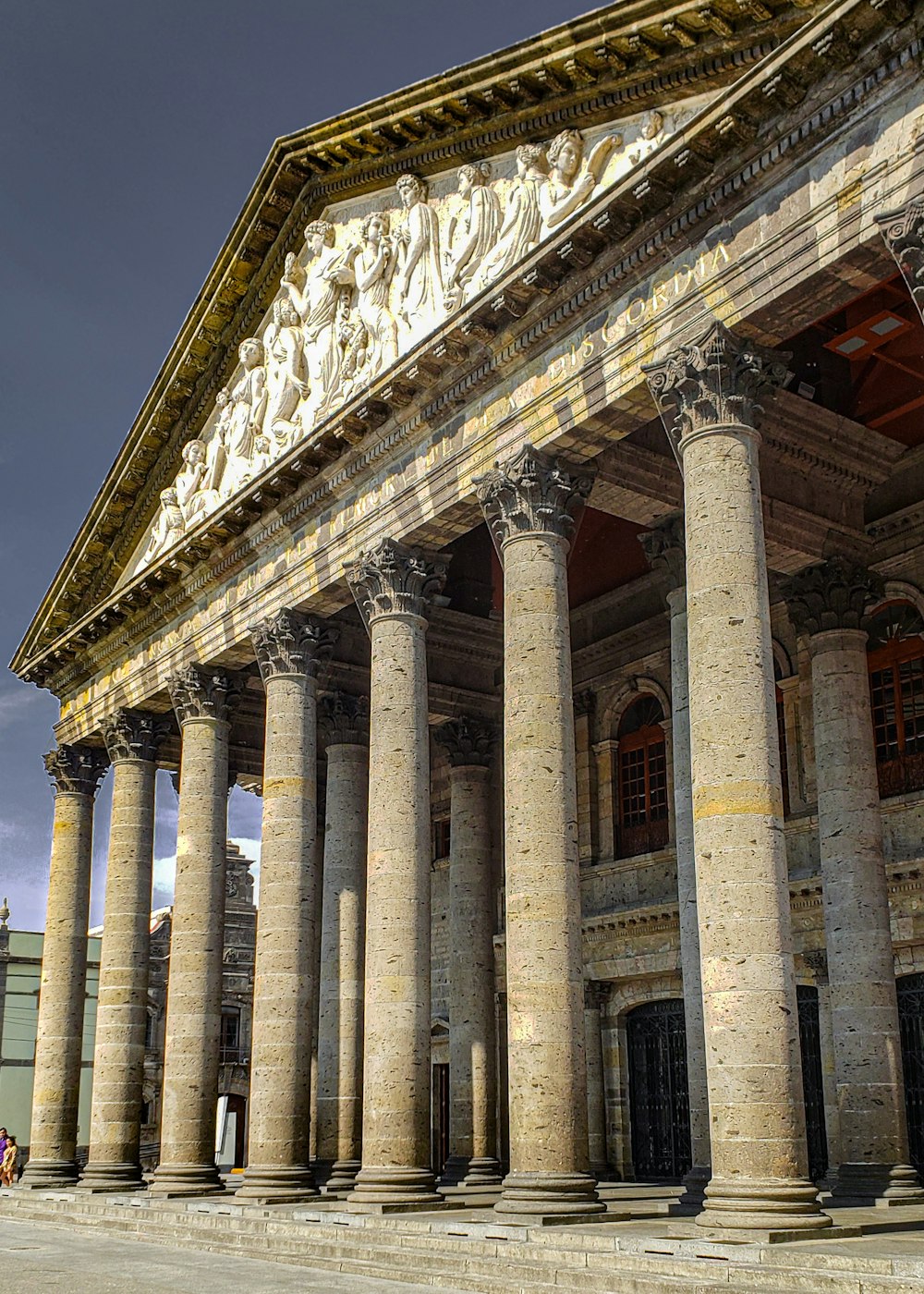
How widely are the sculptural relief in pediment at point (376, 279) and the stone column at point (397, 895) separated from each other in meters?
3.18

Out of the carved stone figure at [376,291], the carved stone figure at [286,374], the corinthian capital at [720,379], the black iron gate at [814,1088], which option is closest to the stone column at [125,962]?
the carved stone figure at [286,374]

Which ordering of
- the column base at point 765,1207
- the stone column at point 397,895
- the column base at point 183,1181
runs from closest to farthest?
the column base at point 765,1207
the stone column at point 397,895
the column base at point 183,1181

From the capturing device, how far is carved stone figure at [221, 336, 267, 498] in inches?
943

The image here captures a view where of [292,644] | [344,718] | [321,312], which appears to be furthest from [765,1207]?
[321,312]

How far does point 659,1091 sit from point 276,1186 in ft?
24.2

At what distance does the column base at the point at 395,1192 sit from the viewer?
1675 cm

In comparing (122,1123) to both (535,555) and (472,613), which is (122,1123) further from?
(535,555)

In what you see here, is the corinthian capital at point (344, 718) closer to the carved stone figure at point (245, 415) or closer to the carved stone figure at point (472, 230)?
the carved stone figure at point (245, 415)

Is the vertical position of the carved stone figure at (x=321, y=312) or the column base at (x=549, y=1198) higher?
the carved stone figure at (x=321, y=312)

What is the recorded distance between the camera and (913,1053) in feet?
65.0

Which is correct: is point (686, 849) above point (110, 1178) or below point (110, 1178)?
above

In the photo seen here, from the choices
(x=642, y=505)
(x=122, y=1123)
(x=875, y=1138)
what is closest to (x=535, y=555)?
(x=642, y=505)

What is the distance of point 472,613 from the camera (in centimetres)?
2550

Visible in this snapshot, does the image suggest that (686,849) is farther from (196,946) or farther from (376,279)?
(376,279)
